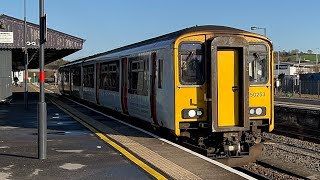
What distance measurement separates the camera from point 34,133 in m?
14.0

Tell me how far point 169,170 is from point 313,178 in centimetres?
400

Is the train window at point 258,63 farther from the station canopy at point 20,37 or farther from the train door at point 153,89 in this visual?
the station canopy at point 20,37

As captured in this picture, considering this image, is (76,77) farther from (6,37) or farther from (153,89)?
(153,89)

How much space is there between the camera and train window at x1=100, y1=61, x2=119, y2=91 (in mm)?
17683

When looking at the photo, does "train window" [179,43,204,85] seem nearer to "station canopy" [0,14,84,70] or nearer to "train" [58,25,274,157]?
"train" [58,25,274,157]

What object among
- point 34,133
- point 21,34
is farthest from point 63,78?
point 34,133

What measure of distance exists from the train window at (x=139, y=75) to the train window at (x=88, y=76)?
8.90 metres

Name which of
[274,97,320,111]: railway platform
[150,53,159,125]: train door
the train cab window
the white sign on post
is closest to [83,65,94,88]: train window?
the white sign on post

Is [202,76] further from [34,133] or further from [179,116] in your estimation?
[34,133]

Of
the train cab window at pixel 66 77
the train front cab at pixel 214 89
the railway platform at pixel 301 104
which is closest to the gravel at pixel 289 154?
the train front cab at pixel 214 89

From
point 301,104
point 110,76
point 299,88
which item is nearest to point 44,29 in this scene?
point 110,76

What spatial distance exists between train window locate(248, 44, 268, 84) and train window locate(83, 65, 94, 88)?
13.7 metres

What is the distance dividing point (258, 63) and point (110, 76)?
8775 mm

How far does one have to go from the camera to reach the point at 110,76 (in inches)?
749
